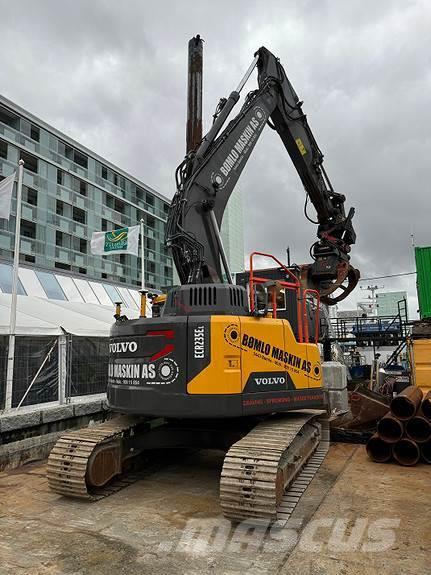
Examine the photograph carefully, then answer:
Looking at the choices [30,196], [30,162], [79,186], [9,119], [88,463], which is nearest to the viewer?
[88,463]

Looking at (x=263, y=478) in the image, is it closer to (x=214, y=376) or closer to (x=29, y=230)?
(x=214, y=376)

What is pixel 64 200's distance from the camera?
119 feet

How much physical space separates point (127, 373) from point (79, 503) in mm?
1686

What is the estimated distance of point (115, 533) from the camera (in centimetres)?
478

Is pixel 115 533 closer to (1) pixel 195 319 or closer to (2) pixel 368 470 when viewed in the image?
(1) pixel 195 319

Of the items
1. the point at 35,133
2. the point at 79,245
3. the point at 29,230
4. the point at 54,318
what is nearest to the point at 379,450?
the point at 54,318

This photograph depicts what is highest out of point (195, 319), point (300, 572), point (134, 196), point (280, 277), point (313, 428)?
point (134, 196)

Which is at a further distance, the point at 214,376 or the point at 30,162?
the point at 30,162

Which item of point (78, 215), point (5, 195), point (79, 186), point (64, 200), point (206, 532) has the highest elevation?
point (79, 186)

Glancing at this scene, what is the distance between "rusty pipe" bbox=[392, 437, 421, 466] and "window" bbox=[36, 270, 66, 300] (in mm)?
12587

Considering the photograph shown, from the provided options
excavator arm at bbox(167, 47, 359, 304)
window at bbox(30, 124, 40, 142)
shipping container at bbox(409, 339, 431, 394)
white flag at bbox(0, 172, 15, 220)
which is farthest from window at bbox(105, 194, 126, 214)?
shipping container at bbox(409, 339, 431, 394)

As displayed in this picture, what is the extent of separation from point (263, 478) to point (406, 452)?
3760 mm

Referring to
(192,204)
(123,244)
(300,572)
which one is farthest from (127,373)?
(123,244)

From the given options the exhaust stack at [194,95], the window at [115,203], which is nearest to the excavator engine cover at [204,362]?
the exhaust stack at [194,95]
